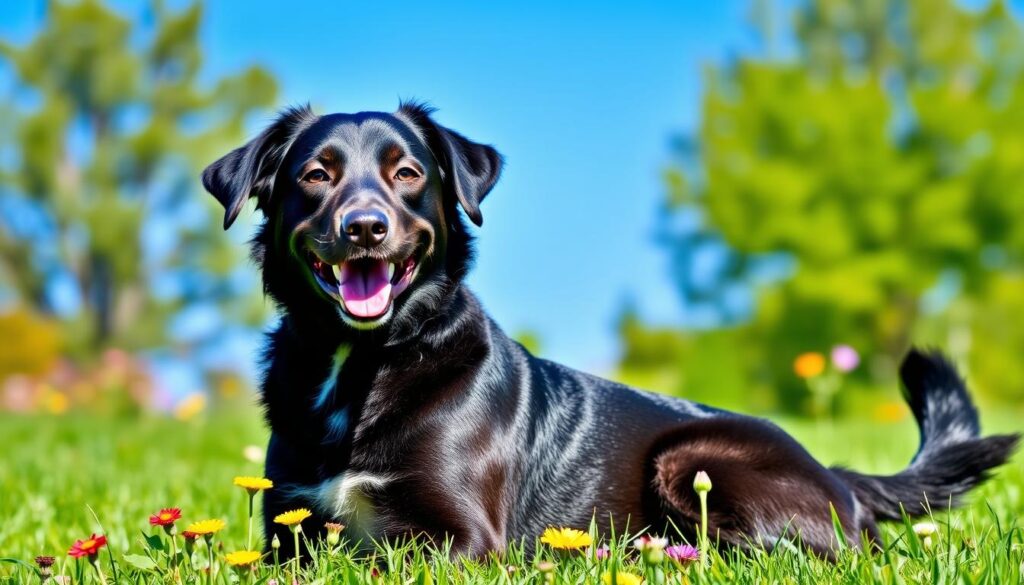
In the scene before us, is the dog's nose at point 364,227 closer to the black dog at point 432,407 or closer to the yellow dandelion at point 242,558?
the black dog at point 432,407

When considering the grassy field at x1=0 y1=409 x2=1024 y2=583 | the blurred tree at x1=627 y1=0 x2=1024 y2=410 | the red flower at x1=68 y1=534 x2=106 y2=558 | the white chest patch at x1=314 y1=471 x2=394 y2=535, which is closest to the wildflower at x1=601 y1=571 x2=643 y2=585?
the grassy field at x1=0 y1=409 x2=1024 y2=583

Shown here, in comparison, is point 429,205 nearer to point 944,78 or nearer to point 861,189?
Result: point 861,189

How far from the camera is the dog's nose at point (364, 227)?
328 centimetres

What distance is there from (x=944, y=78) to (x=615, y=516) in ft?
94.7

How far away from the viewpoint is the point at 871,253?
85.6 feet

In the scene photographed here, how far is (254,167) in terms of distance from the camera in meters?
3.73

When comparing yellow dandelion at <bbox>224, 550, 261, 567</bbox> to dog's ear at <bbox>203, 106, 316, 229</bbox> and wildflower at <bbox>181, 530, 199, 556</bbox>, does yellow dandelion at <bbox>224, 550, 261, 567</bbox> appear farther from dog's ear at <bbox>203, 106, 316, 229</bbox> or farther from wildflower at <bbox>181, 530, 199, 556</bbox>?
dog's ear at <bbox>203, 106, 316, 229</bbox>

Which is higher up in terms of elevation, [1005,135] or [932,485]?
[1005,135]

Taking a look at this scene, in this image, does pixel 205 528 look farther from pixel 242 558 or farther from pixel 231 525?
pixel 231 525

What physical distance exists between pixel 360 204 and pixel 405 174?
341 millimetres

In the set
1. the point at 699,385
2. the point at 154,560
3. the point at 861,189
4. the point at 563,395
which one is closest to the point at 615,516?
the point at 563,395

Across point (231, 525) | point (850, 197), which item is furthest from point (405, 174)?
point (850, 197)

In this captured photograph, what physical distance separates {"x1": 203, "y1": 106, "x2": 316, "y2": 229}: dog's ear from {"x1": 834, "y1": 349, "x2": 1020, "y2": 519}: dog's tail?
253 centimetres

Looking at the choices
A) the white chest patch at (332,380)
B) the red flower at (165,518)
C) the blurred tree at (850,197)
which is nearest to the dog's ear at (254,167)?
the white chest patch at (332,380)
